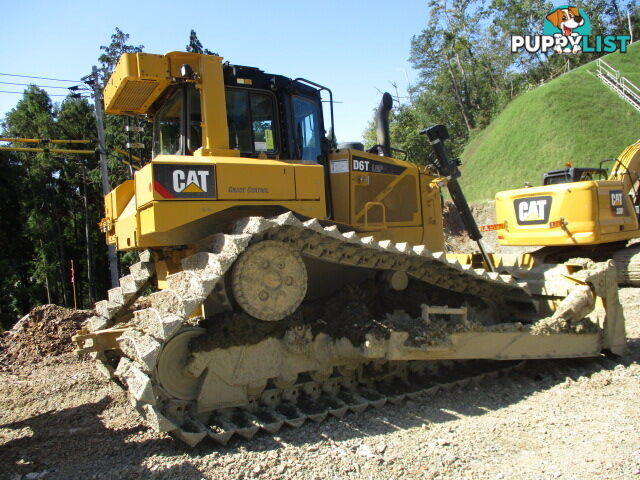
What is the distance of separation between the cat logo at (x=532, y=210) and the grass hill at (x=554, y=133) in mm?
17580

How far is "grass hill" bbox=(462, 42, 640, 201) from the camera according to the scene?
28.2 metres

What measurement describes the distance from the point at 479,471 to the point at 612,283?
10.2ft

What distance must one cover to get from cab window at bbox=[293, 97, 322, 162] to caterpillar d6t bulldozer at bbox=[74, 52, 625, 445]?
0.06ft

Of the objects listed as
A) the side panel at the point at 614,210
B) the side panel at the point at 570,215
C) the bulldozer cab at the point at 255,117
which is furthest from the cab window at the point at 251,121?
the side panel at the point at 614,210

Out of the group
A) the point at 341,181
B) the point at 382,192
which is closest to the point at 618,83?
the point at 382,192

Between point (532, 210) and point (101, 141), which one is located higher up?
point (101, 141)

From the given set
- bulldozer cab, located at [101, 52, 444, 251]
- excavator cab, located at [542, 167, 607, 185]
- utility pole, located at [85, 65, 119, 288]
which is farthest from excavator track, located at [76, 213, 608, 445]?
utility pole, located at [85, 65, 119, 288]

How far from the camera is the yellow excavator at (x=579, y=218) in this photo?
9789 mm

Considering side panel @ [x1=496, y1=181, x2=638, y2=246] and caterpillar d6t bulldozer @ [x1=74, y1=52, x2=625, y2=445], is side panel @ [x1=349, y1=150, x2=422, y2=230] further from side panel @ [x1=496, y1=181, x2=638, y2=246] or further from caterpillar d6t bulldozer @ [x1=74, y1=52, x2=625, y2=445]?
side panel @ [x1=496, y1=181, x2=638, y2=246]

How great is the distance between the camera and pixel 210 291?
12.4 ft

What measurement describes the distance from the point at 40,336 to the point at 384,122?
6.34 metres

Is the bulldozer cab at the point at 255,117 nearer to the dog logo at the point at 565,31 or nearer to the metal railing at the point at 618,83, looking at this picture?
the metal railing at the point at 618,83

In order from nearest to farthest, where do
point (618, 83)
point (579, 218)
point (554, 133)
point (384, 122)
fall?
point (384, 122) < point (579, 218) < point (554, 133) < point (618, 83)

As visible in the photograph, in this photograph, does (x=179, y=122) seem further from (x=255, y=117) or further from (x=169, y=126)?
(x=255, y=117)
